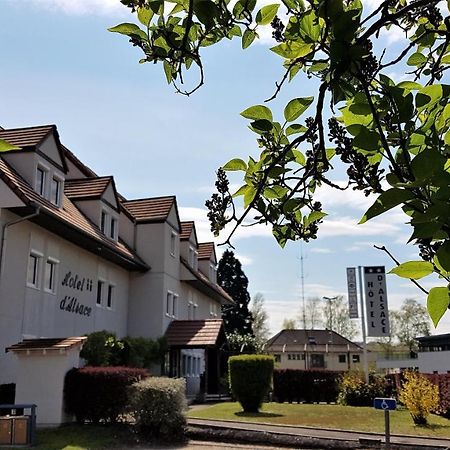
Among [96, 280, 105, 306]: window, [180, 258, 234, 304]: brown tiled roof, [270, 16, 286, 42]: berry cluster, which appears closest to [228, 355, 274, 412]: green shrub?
[96, 280, 105, 306]: window

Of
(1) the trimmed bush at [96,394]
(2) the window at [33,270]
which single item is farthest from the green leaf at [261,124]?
(2) the window at [33,270]

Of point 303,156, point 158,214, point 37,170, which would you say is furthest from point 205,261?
point 303,156

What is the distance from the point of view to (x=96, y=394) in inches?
612

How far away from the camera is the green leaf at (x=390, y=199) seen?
132 centimetres

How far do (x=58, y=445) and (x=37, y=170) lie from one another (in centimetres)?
953

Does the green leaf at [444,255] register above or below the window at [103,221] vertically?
below

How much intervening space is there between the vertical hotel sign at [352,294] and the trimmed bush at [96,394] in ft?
50.4

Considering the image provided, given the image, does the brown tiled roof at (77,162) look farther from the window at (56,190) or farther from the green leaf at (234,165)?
the green leaf at (234,165)

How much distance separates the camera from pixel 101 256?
78.1 feet

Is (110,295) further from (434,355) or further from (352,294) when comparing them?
(434,355)

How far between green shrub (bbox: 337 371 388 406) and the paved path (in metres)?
8.66

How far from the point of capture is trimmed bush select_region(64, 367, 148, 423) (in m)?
15.6

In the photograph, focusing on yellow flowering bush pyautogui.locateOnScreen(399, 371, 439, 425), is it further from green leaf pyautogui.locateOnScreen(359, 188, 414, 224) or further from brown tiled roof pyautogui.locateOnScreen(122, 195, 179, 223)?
green leaf pyautogui.locateOnScreen(359, 188, 414, 224)

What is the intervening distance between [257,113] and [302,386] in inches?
1068
